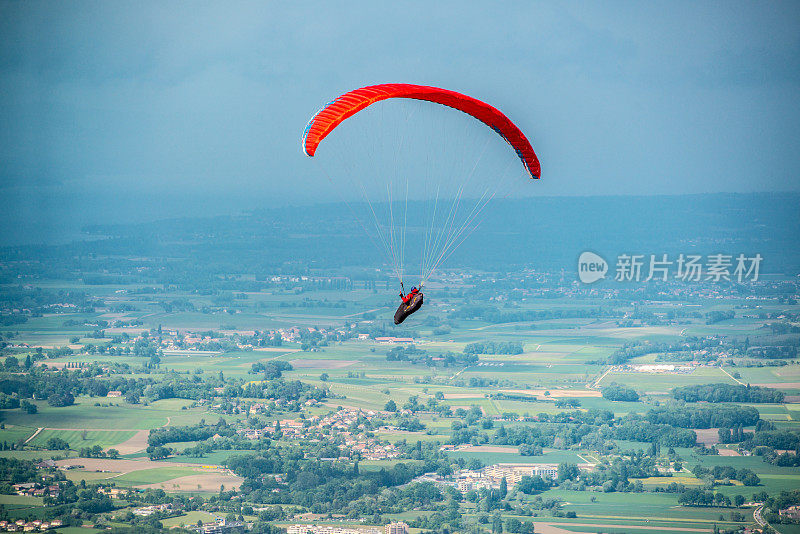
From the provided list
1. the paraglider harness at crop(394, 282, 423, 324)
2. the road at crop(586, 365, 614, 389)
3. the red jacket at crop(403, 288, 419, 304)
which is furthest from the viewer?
the road at crop(586, 365, 614, 389)

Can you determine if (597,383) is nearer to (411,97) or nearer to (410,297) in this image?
(410,297)

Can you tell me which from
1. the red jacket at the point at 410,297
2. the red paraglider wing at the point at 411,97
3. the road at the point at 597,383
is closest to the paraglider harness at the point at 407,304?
the red jacket at the point at 410,297

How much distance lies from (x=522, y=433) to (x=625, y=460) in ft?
12.4

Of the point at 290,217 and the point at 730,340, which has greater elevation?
the point at 290,217

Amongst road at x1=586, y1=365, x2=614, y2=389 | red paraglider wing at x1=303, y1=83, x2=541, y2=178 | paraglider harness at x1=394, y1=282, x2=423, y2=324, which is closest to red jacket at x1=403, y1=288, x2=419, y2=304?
paraglider harness at x1=394, y1=282, x2=423, y2=324

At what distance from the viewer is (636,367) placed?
4841 centimetres

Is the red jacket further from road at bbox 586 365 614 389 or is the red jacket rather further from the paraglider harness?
road at bbox 586 365 614 389

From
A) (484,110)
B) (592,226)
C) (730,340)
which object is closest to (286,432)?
(484,110)

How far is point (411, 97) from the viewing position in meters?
16.8

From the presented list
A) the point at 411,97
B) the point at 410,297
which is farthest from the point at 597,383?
the point at 411,97

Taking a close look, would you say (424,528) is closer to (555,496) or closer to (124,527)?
(555,496)

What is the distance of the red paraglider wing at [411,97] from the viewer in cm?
1603

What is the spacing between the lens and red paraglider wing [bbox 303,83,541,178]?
1603 centimetres

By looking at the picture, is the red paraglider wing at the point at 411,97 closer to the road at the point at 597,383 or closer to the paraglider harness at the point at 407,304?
the paraglider harness at the point at 407,304
